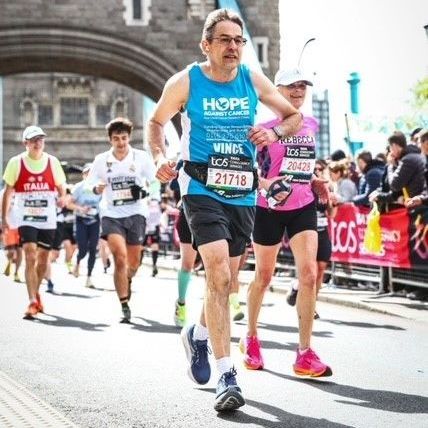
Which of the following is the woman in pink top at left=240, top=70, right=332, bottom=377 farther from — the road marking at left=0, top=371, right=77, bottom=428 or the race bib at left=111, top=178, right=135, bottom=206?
the race bib at left=111, top=178, right=135, bottom=206

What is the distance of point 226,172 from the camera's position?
576 centimetres

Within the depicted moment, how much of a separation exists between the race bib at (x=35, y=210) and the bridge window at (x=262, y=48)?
24.7m

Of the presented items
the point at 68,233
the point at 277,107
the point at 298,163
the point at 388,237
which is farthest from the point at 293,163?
the point at 68,233

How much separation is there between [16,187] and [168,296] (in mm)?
3452

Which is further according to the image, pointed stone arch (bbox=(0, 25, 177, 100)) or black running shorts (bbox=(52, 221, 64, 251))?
pointed stone arch (bbox=(0, 25, 177, 100))

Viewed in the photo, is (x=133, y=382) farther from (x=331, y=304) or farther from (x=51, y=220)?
(x=331, y=304)

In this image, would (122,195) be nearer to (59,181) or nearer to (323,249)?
(59,181)

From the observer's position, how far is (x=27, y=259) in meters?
11.0

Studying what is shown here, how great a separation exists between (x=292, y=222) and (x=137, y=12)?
28.1 m

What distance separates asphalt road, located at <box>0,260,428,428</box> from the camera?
5363 millimetres

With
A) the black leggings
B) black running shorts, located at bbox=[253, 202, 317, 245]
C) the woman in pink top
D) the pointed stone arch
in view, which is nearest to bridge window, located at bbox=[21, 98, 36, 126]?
the pointed stone arch

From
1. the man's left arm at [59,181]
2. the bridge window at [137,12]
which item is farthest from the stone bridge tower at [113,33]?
the man's left arm at [59,181]

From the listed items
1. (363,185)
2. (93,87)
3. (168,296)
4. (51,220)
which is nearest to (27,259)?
(51,220)

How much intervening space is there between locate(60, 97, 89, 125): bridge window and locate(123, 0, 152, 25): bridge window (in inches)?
1621
